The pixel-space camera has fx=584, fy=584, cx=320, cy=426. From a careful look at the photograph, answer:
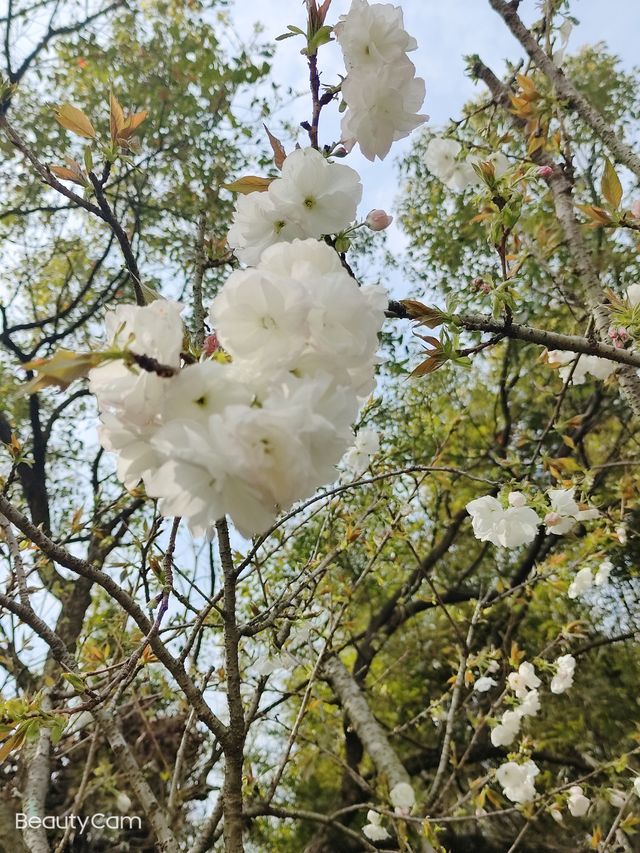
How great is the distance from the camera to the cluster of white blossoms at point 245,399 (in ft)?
1.69

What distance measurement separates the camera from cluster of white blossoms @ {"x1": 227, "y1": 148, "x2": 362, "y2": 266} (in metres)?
0.87

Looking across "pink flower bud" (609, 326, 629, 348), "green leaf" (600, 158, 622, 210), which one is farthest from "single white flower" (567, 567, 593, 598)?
"green leaf" (600, 158, 622, 210)

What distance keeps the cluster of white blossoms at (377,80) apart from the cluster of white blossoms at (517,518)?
3.67 ft

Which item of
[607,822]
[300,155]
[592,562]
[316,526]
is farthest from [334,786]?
[300,155]

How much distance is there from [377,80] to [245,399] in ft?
2.28

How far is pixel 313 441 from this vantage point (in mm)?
555

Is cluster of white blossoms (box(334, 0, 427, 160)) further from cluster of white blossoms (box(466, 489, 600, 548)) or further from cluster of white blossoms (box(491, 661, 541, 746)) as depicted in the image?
cluster of white blossoms (box(491, 661, 541, 746))

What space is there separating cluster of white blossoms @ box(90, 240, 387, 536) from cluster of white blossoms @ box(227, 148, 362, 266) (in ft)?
0.90

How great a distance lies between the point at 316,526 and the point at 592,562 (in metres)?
2.16

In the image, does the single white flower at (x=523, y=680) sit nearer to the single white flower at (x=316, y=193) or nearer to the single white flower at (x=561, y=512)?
the single white flower at (x=561, y=512)

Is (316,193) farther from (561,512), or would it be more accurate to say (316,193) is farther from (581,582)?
(581,582)

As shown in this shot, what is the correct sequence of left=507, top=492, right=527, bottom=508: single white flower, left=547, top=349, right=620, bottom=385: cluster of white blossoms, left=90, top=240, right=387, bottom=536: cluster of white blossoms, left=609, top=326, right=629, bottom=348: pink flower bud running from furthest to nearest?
left=547, top=349, right=620, bottom=385: cluster of white blossoms, left=507, top=492, right=527, bottom=508: single white flower, left=609, top=326, right=629, bottom=348: pink flower bud, left=90, top=240, right=387, bottom=536: cluster of white blossoms

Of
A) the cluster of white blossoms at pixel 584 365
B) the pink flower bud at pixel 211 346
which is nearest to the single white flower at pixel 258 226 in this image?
the pink flower bud at pixel 211 346

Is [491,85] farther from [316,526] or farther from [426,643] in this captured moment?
[426,643]
